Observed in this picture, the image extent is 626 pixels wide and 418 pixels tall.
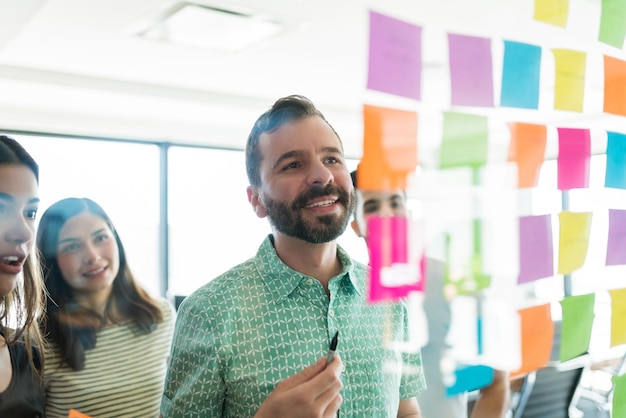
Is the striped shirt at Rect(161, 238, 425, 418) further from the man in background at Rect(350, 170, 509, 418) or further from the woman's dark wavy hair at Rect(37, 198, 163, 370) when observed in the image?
the woman's dark wavy hair at Rect(37, 198, 163, 370)

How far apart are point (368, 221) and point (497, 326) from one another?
28 centimetres

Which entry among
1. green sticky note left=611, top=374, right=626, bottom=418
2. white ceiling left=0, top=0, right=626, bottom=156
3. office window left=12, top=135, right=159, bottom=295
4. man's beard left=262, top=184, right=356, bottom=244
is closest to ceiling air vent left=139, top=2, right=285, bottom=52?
white ceiling left=0, top=0, right=626, bottom=156

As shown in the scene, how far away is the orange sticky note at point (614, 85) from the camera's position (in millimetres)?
1159

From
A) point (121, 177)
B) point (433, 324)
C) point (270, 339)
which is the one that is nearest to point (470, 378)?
point (433, 324)

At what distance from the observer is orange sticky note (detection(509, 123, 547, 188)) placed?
3.35 ft

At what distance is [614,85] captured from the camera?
3.84ft

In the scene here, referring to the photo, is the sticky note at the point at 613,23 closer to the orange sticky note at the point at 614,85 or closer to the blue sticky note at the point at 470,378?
the orange sticky note at the point at 614,85

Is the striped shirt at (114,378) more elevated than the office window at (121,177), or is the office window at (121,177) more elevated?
the office window at (121,177)

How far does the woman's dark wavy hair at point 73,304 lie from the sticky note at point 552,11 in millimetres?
934

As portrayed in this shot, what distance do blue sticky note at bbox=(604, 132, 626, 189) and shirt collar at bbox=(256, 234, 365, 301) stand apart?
54 cm

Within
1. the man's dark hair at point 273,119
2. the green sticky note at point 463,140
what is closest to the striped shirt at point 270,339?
the man's dark hair at point 273,119

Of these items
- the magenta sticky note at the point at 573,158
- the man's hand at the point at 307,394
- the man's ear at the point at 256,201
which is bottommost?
the man's hand at the point at 307,394

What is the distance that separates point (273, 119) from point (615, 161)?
0.68 metres

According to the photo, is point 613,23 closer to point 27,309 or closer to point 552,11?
point 552,11
